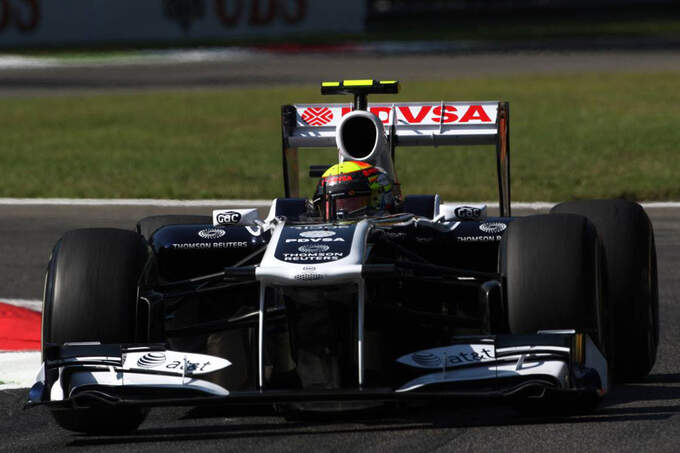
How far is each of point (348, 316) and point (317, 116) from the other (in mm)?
3295

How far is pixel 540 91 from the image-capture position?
25.9 metres

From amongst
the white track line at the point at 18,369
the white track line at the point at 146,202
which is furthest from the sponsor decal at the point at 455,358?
the white track line at the point at 146,202

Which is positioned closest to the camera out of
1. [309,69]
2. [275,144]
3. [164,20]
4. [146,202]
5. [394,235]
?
[394,235]

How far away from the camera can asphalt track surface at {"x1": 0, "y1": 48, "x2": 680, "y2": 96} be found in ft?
95.8

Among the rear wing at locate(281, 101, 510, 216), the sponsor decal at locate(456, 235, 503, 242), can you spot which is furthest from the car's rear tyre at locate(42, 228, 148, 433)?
the rear wing at locate(281, 101, 510, 216)

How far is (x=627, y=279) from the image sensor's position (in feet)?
22.8

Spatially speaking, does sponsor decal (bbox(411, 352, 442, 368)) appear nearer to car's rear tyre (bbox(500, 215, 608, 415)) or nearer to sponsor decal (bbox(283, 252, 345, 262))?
car's rear tyre (bbox(500, 215, 608, 415))

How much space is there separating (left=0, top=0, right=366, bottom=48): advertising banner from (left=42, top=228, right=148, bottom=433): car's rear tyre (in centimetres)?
3266

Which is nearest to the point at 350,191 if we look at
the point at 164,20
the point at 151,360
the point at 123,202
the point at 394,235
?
the point at 394,235

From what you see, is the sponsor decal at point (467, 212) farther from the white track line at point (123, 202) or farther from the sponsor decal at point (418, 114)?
the white track line at point (123, 202)

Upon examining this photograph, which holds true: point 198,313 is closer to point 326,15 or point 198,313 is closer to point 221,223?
point 221,223

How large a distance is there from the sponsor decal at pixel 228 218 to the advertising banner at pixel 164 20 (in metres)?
31.4

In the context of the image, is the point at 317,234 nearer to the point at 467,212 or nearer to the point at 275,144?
the point at 467,212

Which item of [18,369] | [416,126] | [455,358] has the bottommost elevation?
[18,369]
